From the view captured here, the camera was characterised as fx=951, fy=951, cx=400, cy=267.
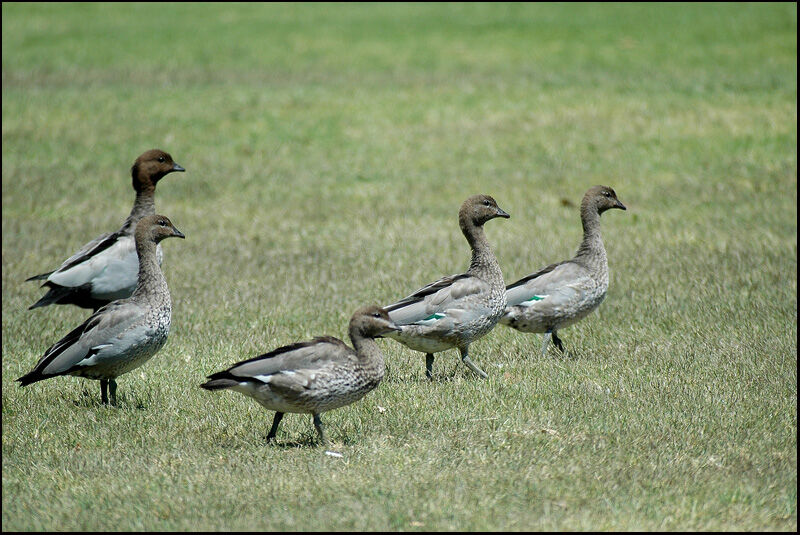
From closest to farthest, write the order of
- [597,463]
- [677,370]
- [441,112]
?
[597,463]
[677,370]
[441,112]

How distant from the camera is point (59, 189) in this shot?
52.9 feet

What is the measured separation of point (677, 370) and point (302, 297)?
4299 millimetres

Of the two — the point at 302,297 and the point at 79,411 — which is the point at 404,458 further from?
the point at 302,297

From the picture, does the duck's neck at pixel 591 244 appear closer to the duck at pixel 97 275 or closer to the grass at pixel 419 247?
the grass at pixel 419 247

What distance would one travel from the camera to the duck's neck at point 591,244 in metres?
8.80

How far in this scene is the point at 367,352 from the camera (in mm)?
6438

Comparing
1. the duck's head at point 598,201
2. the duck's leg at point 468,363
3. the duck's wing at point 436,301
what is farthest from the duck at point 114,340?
the duck's head at point 598,201

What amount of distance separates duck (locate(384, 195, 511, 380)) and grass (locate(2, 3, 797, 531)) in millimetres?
327

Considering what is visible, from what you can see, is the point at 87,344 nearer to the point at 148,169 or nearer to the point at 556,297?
the point at 148,169

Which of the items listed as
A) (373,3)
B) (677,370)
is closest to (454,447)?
(677,370)

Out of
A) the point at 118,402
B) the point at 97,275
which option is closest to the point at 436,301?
the point at 118,402

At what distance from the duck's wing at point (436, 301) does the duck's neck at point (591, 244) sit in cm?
140

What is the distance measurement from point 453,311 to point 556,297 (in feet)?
3.97

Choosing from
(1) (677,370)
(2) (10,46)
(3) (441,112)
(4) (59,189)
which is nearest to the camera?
(1) (677,370)
